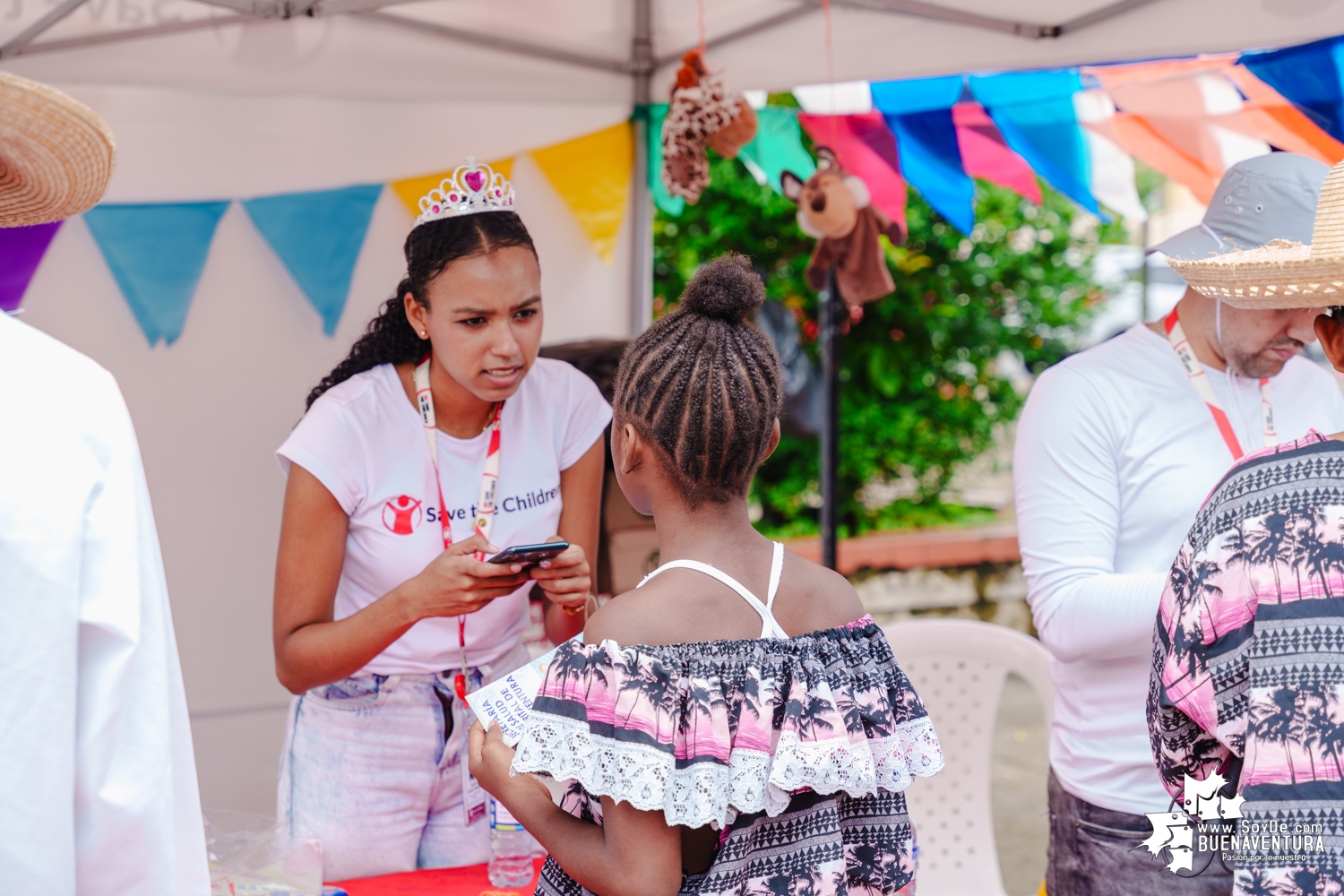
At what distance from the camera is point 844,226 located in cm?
385

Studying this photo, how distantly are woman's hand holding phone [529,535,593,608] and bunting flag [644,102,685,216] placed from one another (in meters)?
2.01

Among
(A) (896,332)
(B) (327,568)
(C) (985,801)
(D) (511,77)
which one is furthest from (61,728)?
(A) (896,332)

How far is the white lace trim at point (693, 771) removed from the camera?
1252 mm

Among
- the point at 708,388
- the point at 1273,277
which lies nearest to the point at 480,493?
the point at 708,388

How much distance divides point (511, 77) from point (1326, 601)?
2.78 m

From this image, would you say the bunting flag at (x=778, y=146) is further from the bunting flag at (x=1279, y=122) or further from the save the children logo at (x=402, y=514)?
the save the children logo at (x=402, y=514)

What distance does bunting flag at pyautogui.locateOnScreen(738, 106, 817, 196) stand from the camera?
382cm

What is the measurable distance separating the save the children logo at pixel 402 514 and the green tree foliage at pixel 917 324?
515 centimetres

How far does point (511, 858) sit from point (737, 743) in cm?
86

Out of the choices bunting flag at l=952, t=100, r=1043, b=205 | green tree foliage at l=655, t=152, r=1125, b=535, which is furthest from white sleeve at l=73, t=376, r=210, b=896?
green tree foliage at l=655, t=152, r=1125, b=535

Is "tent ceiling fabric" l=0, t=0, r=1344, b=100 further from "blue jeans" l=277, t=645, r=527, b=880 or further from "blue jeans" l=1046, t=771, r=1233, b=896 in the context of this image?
"blue jeans" l=1046, t=771, r=1233, b=896

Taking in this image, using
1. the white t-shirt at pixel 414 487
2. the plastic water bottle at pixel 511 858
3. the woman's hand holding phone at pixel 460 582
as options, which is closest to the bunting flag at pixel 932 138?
the white t-shirt at pixel 414 487

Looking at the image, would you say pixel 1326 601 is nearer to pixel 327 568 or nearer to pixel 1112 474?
pixel 1112 474
